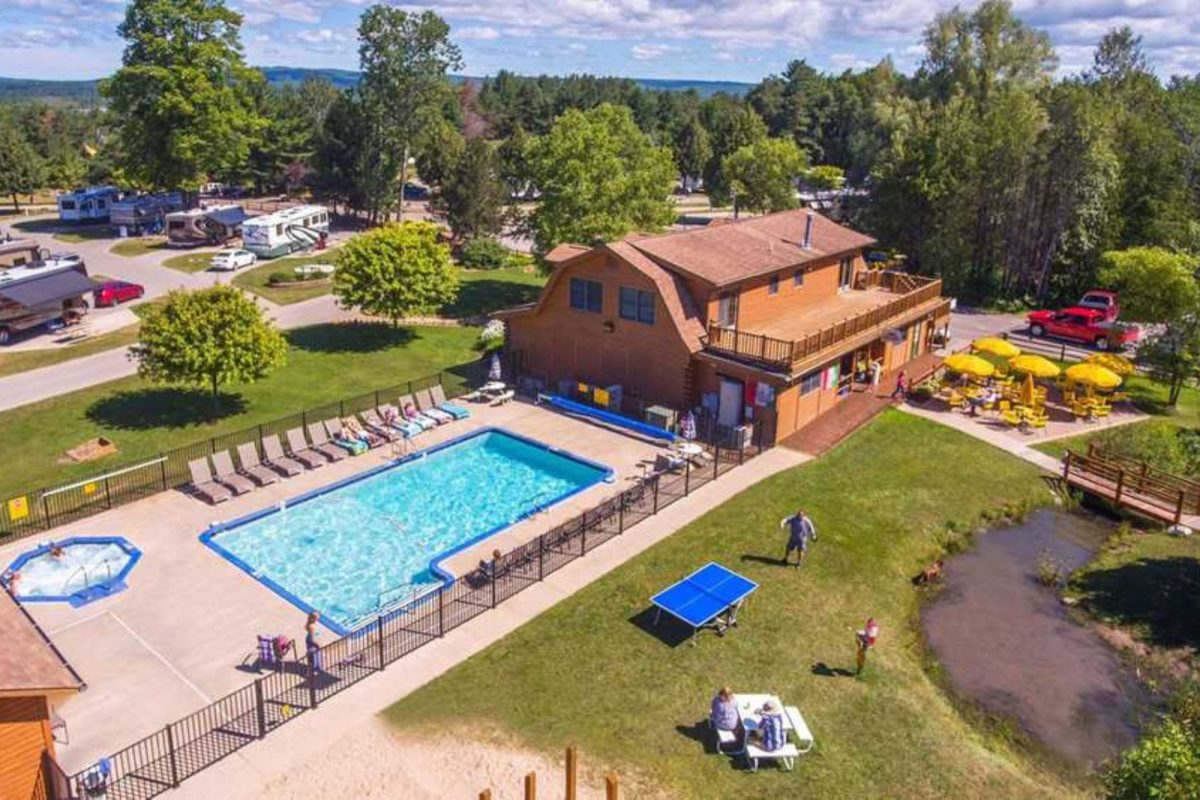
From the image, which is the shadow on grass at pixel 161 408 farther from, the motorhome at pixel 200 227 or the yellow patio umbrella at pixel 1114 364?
the yellow patio umbrella at pixel 1114 364


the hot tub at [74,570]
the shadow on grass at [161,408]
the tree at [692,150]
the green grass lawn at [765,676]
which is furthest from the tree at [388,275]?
the tree at [692,150]

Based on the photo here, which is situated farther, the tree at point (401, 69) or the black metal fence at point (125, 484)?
the tree at point (401, 69)

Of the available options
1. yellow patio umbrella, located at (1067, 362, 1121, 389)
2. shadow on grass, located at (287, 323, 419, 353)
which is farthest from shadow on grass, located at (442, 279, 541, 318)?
yellow patio umbrella, located at (1067, 362, 1121, 389)

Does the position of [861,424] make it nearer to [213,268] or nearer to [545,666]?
[545,666]

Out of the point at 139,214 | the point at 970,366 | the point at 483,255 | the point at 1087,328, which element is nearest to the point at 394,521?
the point at 970,366

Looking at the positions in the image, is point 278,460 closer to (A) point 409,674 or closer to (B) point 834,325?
(A) point 409,674

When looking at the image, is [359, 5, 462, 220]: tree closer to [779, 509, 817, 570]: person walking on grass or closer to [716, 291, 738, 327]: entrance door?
[716, 291, 738, 327]: entrance door
